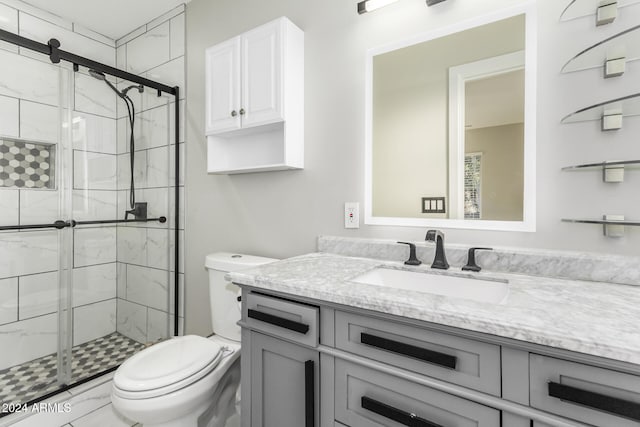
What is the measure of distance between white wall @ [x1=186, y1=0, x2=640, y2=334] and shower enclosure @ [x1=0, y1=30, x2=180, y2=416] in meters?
0.25

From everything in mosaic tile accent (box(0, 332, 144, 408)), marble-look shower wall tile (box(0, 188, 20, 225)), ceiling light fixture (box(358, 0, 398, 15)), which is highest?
ceiling light fixture (box(358, 0, 398, 15))

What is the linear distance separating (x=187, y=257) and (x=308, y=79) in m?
1.45

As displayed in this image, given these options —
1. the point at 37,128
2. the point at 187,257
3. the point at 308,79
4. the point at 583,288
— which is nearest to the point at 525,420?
the point at 583,288

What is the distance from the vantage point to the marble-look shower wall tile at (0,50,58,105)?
61.9 inches

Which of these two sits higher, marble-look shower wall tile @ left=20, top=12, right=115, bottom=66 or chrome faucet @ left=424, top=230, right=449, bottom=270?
marble-look shower wall tile @ left=20, top=12, right=115, bottom=66

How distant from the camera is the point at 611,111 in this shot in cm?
96

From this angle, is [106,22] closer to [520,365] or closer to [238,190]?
[238,190]

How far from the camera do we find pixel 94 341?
1.92 metres

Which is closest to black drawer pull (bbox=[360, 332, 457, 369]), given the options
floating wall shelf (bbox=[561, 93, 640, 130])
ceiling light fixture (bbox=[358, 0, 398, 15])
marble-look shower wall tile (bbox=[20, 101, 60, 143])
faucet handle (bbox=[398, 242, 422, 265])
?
faucet handle (bbox=[398, 242, 422, 265])

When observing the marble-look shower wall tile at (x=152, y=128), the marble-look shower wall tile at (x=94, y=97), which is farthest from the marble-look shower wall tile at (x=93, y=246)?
the marble-look shower wall tile at (x=94, y=97)

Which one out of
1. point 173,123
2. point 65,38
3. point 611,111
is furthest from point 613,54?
point 65,38

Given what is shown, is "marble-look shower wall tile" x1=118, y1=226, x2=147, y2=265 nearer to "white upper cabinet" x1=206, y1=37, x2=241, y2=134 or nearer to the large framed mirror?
"white upper cabinet" x1=206, y1=37, x2=241, y2=134

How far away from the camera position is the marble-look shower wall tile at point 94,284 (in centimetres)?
180

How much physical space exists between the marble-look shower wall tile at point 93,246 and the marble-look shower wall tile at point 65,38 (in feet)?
4.78
